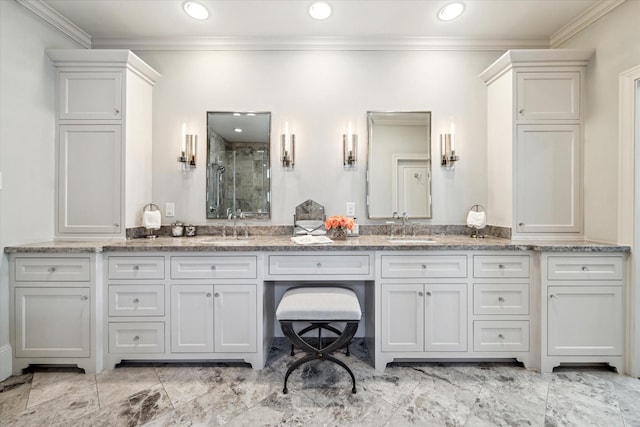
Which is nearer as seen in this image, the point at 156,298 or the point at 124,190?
the point at 156,298

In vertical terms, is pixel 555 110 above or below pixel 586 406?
above

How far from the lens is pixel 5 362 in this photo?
6.50 ft

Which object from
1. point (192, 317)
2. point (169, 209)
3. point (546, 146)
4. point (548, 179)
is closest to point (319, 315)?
point (192, 317)

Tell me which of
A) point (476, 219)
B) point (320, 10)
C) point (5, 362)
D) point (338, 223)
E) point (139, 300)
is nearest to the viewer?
point (5, 362)

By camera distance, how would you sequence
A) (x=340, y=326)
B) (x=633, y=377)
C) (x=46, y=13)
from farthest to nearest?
1. (x=340, y=326)
2. (x=46, y=13)
3. (x=633, y=377)

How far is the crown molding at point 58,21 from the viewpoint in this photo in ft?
7.02

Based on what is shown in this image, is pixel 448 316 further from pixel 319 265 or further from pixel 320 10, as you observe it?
pixel 320 10

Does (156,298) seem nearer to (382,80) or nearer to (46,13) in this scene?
(46,13)

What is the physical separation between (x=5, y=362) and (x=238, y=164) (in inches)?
81.6

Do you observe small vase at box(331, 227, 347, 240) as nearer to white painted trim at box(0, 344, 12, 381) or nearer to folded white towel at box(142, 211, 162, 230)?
folded white towel at box(142, 211, 162, 230)

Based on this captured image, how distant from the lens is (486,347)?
6.91 ft

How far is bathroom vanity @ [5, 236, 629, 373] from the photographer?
2.03 metres

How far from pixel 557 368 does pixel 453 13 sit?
2704mm

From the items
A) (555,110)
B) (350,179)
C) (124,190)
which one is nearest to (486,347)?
(350,179)
